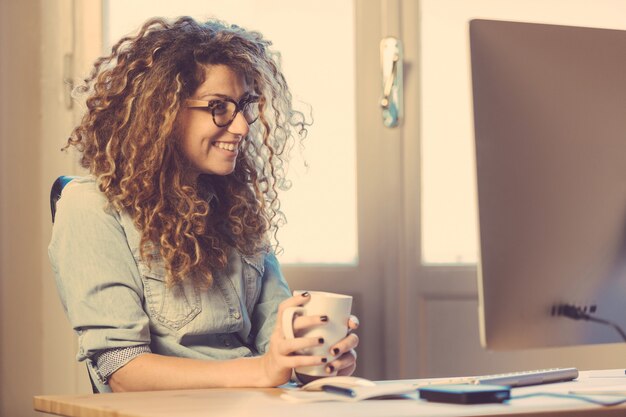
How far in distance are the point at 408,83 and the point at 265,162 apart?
0.97 metres

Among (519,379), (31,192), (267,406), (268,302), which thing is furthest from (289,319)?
(31,192)

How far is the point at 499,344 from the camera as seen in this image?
984 millimetres

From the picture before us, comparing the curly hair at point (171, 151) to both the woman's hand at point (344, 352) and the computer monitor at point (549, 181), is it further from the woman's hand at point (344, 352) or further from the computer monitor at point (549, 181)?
the computer monitor at point (549, 181)

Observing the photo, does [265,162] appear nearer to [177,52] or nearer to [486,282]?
[177,52]

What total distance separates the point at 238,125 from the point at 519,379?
0.79 meters

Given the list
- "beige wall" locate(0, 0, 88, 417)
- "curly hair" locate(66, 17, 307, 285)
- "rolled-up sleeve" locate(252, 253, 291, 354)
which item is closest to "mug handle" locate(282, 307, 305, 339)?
"curly hair" locate(66, 17, 307, 285)

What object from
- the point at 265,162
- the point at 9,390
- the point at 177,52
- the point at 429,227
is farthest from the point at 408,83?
the point at 9,390

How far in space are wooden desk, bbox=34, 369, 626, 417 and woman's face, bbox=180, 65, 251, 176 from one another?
63cm

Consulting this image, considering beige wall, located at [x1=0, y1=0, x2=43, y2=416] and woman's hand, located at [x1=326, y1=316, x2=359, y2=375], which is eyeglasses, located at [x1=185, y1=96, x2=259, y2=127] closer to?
woman's hand, located at [x1=326, y1=316, x2=359, y2=375]

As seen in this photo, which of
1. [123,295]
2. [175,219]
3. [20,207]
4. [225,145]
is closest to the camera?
[123,295]

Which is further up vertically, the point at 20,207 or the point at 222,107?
the point at 222,107

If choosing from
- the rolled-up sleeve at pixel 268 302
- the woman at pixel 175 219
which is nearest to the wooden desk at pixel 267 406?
the woman at pixel 175 219

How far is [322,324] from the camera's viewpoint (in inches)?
49.1

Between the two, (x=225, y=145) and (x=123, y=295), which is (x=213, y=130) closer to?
(x=225, y=145)
